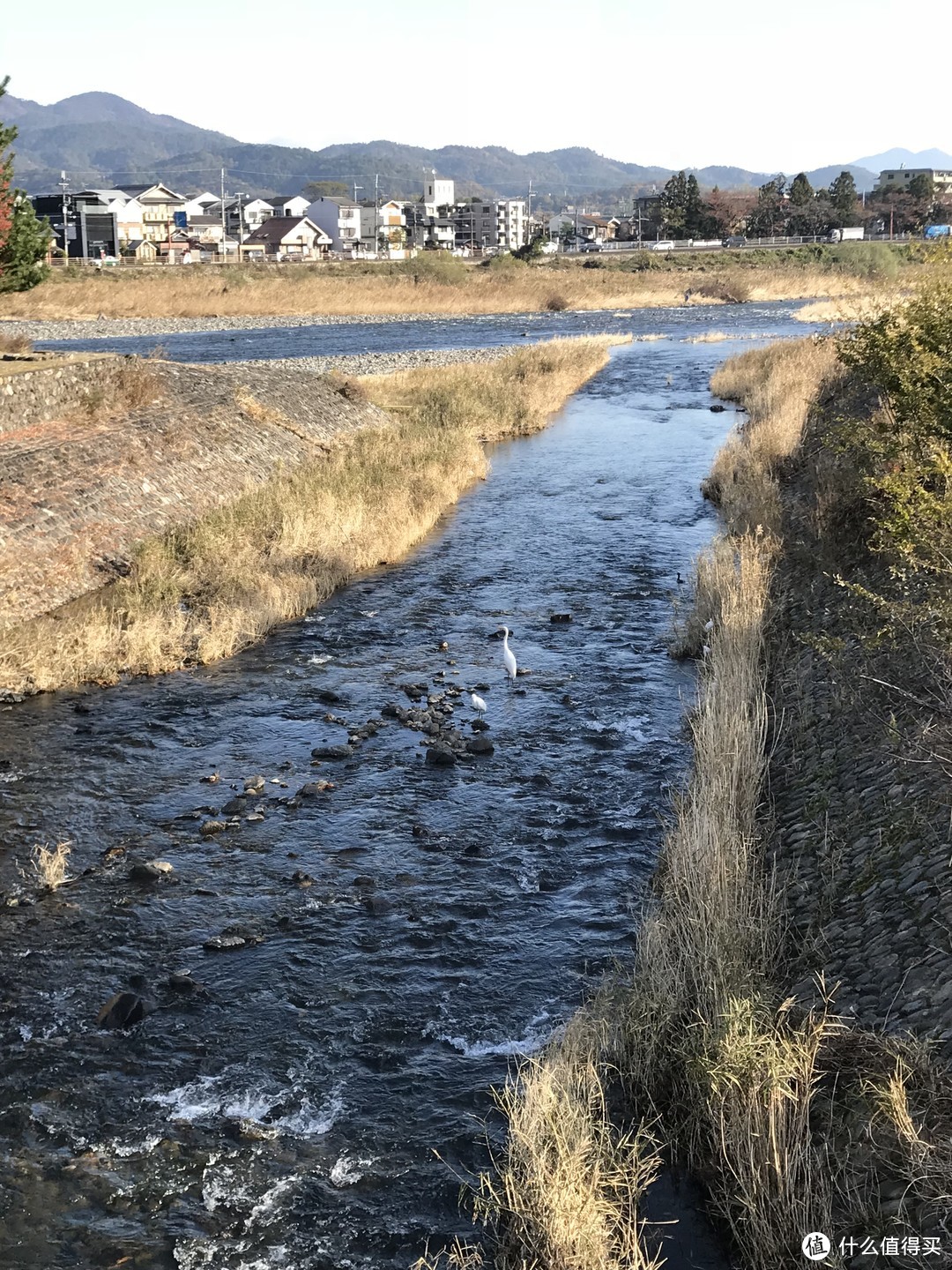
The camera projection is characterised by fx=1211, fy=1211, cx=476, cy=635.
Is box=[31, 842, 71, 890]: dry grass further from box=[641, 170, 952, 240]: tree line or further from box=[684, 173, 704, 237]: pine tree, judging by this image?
box=[684, 173, 704, 237]: pine tree

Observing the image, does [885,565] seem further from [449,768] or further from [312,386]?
[312,386]

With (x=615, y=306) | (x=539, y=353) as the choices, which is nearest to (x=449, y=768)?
(x=539, y=353)

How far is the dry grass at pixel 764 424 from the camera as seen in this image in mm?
22953

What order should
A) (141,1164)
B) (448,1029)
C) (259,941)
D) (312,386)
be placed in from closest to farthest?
(141,1164) < (448,1029) < (259,941) < (312,386)

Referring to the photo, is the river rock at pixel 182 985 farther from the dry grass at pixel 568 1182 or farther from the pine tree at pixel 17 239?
the pine tree at pixel 17 239

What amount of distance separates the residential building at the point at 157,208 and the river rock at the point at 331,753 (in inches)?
6254

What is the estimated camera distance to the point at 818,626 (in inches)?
585

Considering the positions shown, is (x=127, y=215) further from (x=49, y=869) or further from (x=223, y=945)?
(x=223, y=945)

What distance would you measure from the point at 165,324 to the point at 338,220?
118 m

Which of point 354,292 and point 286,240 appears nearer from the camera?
point 354,292

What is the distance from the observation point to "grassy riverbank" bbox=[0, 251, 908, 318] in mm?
84688

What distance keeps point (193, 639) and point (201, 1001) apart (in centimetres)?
923

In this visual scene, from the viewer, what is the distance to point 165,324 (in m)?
76.5

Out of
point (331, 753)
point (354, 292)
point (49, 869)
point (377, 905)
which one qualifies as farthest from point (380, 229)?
point (377, 905)
